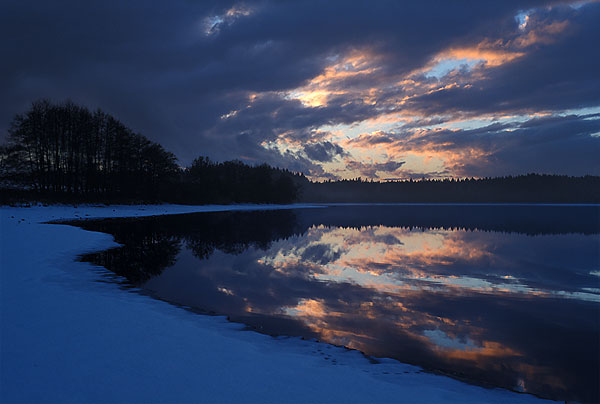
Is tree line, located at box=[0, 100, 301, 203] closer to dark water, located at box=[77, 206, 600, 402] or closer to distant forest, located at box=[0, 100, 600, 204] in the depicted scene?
distant forest, located at box=[0, 100, 600, 204]

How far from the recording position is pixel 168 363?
4.99 m

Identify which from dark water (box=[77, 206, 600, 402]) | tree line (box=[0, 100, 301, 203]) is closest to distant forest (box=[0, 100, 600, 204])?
tree line (box=[0, 100, 301, 203])

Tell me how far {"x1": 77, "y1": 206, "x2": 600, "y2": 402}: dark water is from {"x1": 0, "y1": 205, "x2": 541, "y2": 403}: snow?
0.97m

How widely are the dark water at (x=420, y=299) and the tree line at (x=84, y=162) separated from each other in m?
45.7

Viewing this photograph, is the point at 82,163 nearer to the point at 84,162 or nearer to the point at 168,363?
the point at 84,162

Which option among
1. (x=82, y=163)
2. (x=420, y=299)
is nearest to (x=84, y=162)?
(x=82, y=163)

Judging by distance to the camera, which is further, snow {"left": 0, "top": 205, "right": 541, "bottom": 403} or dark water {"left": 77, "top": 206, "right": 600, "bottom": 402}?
dark water {"left": 77, "top": 206, "right": 600, "bottom": 402}

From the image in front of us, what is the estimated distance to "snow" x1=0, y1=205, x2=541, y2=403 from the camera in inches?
165

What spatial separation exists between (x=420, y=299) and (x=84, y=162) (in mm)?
65265

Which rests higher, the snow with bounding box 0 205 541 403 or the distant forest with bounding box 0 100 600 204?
the distant forest with bounding box 0 100 600 204

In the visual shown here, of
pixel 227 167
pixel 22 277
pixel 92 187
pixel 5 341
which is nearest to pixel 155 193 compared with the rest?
pixel 92 187

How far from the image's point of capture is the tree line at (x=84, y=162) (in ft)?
164

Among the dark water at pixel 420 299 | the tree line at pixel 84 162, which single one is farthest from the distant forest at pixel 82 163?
the dark water at pixel 420 299

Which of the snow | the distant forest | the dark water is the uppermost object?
the distant forest
